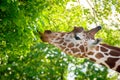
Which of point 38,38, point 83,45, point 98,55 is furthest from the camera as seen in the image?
point 38,38

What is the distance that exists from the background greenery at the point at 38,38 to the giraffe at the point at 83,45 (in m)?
1.81

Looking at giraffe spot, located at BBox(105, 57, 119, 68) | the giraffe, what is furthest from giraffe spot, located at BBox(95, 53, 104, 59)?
giraffe spot, located at BBox(105, 57, 119, 68)

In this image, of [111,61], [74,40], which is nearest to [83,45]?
[74,40]

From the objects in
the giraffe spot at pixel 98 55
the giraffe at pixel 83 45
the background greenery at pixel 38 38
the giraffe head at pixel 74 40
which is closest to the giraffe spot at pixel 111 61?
the giraffe at pixel 83 45

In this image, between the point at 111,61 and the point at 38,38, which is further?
the point at 38,38

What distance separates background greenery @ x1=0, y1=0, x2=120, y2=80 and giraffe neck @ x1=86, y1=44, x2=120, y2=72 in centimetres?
208

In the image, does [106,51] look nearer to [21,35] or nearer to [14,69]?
[21,35]

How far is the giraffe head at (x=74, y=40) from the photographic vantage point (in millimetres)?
7344

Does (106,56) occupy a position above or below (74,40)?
below

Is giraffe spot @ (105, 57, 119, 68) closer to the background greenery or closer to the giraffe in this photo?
the giraffe

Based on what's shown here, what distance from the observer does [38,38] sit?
10328 mm

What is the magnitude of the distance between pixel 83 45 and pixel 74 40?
0.71ft

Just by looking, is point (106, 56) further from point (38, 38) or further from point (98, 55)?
point (38, 38)

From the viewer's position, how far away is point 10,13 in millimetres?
8969
